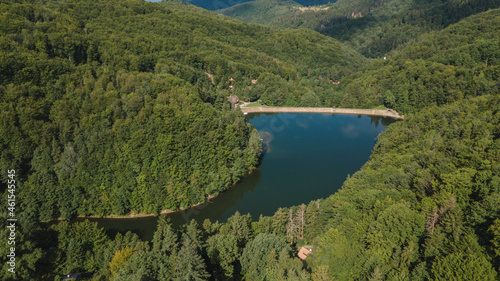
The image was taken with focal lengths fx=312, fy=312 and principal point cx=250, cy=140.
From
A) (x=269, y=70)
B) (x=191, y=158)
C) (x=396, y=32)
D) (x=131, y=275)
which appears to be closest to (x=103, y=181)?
(x=191, y=158)

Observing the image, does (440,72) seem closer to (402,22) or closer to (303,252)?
(303,252)

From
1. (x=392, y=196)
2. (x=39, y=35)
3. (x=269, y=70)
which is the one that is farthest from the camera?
(x=269, y=70)

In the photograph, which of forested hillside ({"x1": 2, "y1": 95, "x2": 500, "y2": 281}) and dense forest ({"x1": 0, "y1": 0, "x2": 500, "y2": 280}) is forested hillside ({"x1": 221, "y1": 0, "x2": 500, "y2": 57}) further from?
forested hillside ({"x1": 2, "y1": 95, "x2": 500, "y2": 281})

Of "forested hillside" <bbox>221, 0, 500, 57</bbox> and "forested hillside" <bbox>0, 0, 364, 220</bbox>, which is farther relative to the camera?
"forested hillside" <bbox>221, 0, 500, 57</bbox>

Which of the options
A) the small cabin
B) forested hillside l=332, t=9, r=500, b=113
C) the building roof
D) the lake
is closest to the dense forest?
forested hillside l=332, t=9, r=500, b=113

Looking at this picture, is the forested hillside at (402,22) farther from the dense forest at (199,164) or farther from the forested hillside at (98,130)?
the forested hillside at (98,130)

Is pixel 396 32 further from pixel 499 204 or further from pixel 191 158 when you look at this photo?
pixel 499 204
